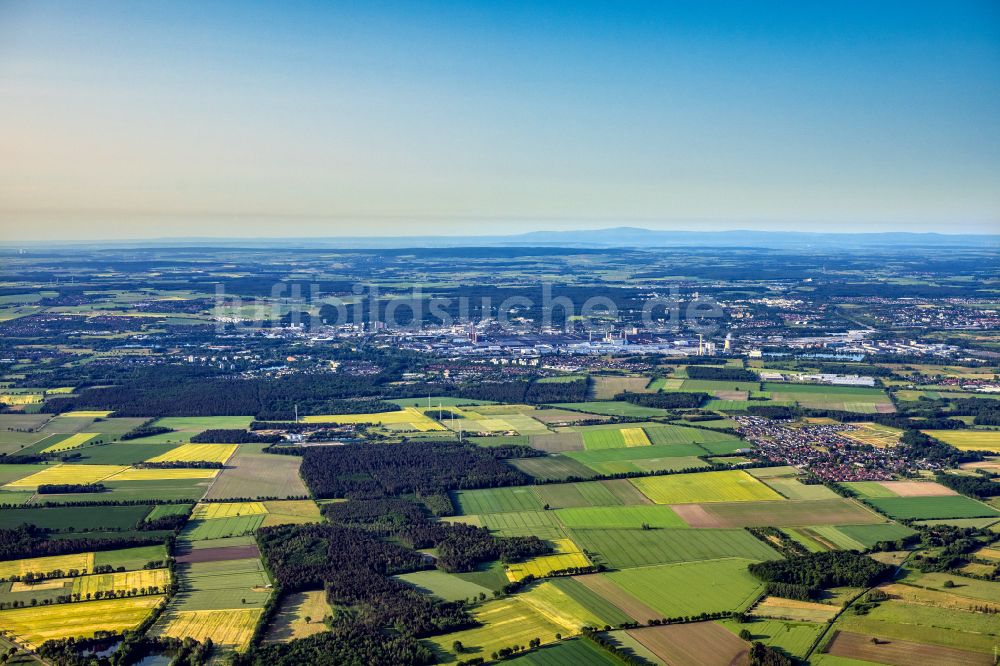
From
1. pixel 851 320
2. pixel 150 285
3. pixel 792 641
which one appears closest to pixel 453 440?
pixel 792 641

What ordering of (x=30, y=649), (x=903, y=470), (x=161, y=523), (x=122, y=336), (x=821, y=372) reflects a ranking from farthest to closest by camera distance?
(x=122, y=336), (x=821, y=372), (x=903, y=470), (x=161, y=523), (x=30, y=649)

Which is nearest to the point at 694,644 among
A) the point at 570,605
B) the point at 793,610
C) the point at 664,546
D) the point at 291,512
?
the point at 570,605

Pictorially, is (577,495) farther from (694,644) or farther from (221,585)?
(221,585)

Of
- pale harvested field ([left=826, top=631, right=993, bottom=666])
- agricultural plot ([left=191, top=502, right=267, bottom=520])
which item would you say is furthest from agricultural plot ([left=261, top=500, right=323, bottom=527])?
pale harvested field ([left=826, top=631, right=993, bottom=666])

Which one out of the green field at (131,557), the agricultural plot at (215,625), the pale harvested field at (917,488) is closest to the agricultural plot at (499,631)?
the agricultural plot at (215,625)

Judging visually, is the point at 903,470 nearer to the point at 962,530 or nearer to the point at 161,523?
the point at 962,530

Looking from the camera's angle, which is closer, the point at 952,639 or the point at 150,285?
the point at 952,639

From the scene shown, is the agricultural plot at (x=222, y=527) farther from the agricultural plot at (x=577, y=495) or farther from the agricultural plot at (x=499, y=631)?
the agricultural plot at (x=577, y=495)
